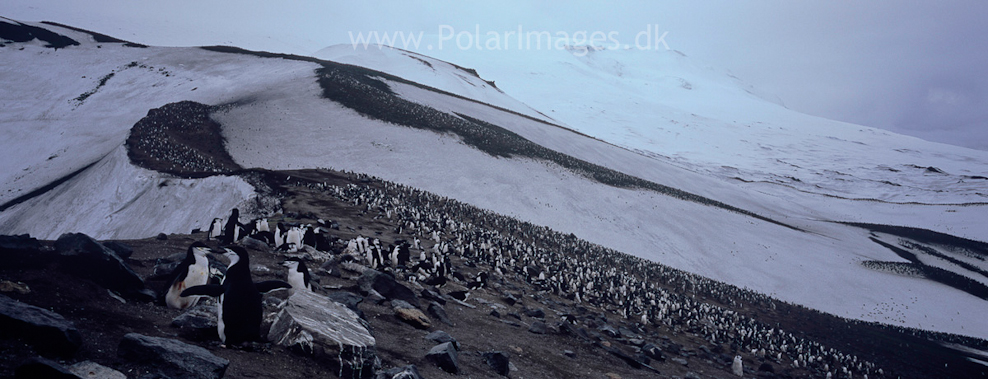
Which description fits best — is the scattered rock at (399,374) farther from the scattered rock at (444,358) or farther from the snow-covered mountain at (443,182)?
the snow-covered mountain at (443,182)

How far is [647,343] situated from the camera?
1267 centimetres

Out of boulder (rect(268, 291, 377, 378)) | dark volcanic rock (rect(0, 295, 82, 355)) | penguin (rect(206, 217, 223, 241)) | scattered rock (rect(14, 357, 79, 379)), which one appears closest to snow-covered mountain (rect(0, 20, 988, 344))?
penguin (rect(206, 217, 223, 241))

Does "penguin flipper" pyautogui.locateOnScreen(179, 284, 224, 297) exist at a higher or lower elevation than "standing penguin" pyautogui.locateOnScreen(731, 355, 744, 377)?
higher

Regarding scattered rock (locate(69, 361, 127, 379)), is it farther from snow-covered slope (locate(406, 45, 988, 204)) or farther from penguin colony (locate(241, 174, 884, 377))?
snow-covered slope (locate(406, 45, 988, 204))

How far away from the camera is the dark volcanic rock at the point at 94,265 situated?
19.5 ft

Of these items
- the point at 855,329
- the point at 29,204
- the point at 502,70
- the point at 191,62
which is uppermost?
the point at 502,70

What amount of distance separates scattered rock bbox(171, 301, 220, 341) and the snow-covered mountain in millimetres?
14485

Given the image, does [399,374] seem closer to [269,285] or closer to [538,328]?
[269,285]

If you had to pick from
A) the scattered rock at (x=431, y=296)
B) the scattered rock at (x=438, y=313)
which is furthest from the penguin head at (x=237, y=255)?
the scattered rock at (x=431, y=296)

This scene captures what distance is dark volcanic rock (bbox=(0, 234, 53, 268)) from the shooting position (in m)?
5.71

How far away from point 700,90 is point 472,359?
18530 cm

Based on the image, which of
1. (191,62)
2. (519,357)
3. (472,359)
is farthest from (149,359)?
(191,62)

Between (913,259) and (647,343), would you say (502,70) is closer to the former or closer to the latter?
(913,259)

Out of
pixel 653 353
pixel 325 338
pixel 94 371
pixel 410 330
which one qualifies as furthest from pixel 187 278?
pixel 653 353
